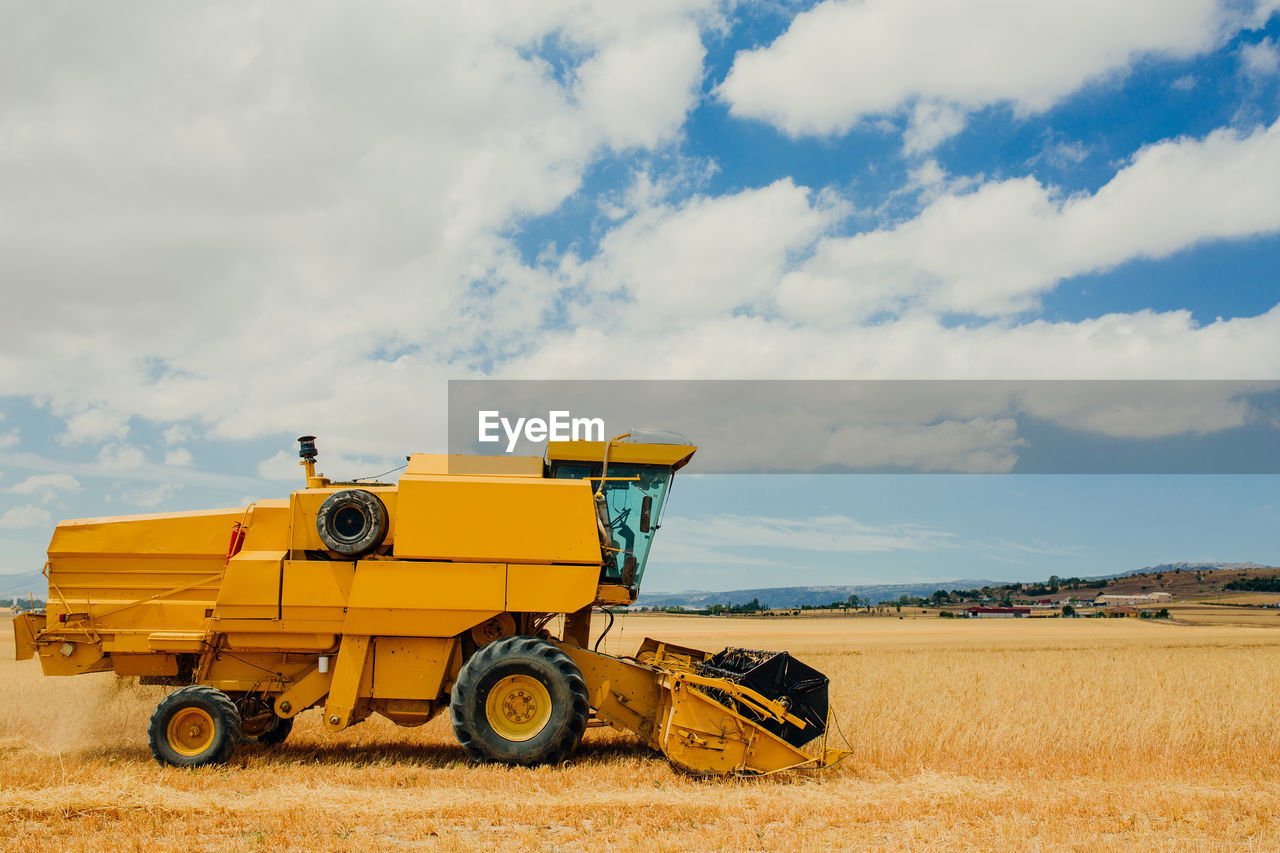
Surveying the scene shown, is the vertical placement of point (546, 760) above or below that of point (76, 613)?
below

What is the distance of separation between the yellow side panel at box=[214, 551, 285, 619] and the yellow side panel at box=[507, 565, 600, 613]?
7.70 feet

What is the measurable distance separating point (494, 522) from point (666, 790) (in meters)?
3.02

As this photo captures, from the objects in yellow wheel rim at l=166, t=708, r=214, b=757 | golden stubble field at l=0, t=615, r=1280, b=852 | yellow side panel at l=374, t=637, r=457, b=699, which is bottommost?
golden stubble field at l=0, t=615, r=1280, b=852

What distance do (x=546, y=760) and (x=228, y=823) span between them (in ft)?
9.61

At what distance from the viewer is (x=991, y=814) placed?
23.9 ft

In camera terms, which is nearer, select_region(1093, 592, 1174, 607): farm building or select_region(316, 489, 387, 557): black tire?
select_region(316, 489, 387, 557): black tire

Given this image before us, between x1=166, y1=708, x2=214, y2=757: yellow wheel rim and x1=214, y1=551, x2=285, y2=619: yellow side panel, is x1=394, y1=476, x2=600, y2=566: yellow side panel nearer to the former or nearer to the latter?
x1=214, y1=551, x2=285, y2=619: yellow side panel

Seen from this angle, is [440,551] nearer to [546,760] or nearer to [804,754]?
[546,760]

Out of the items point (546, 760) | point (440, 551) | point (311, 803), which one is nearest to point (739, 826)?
point (546, 760)

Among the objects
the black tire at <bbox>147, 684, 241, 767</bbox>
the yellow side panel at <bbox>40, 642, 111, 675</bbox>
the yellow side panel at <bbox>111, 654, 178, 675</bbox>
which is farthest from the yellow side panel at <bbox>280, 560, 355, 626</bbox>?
the yellow side panel at <bbox>40, 642, 111, 675</bbox>

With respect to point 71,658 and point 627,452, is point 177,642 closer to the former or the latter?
point 71,658

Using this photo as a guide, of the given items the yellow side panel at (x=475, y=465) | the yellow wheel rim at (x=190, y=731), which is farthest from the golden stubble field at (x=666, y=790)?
the yellow side panel at (x=475, y=465)

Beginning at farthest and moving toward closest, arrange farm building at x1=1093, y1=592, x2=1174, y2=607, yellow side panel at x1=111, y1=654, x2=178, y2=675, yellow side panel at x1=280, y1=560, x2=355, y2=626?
farm building at x1=1093, y1=592, x2=1174, y2=607 < yellow side panel at x1=111, y1=654, x2=178, y2=675 < yellow side panel at x1=280, y1=560, x2=355, y2=626

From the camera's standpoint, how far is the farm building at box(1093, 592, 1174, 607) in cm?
11781
